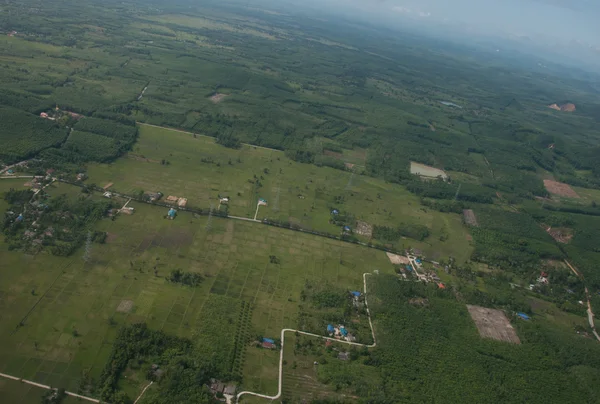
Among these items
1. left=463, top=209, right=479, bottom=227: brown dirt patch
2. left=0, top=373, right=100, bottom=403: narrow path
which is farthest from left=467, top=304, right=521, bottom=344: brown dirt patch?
left=0, top=373, right=100, bottom=403: narrow path

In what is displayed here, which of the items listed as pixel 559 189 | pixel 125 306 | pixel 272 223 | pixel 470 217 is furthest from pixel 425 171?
pixel 125 306

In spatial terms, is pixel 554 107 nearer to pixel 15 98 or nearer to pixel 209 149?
pixel 209 149

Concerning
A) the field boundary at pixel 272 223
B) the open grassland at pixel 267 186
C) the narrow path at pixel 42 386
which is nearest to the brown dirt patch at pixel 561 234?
the open grassland at pixel 267 186

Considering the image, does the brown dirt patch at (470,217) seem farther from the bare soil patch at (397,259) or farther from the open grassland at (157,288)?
the open grassland at (157,288)

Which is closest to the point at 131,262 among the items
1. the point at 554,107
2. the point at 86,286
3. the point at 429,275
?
the point at 86,286

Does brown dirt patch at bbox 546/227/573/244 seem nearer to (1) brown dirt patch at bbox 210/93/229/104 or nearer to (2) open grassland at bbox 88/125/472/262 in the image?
(2) open grassland at bbox 88/125/472/262

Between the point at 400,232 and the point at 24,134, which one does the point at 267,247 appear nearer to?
the point at 400,232
